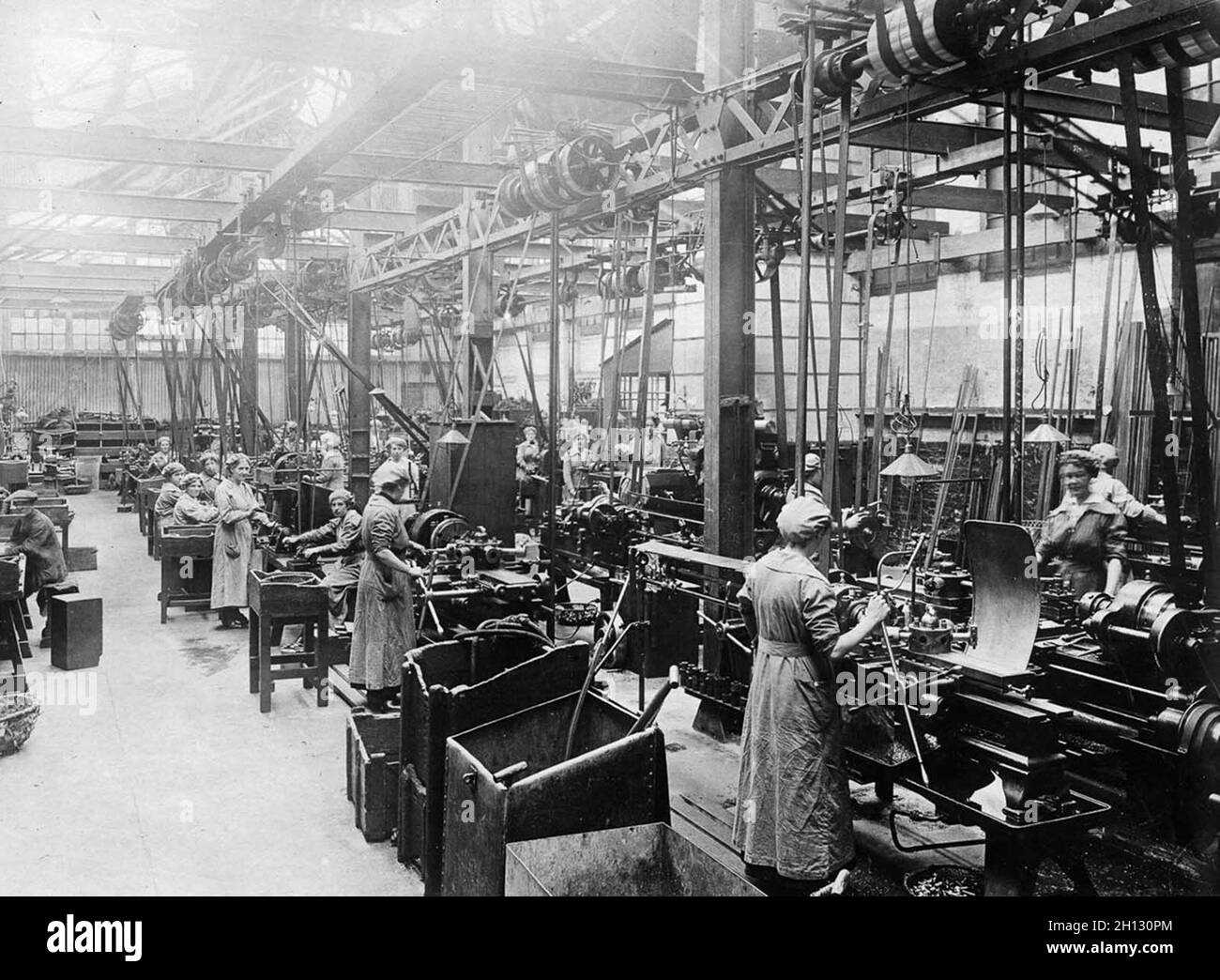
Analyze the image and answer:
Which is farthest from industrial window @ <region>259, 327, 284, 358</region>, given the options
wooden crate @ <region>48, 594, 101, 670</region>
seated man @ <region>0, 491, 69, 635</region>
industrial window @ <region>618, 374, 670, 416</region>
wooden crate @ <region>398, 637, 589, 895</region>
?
wooden crate @ <region>398, 637, 589, 895</region>

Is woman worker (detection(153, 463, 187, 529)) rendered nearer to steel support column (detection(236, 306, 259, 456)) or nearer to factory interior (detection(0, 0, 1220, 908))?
factory interior (detection(0, 0, 1220, 908))

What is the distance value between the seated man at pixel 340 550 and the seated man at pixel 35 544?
79.8 inches

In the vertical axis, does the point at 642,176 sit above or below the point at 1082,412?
above

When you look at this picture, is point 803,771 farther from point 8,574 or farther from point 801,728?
point 8,574

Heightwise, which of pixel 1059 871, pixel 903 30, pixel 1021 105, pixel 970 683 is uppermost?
pixel 903 30

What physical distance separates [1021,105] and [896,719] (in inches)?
108

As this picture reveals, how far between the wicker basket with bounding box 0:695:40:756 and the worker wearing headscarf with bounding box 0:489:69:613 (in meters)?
2.58

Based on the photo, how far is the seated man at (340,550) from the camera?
27.4 feet

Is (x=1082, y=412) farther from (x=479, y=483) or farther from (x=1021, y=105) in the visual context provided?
(x=1021, y=105)

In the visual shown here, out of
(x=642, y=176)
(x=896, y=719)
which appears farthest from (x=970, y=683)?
(x=642, y=176)

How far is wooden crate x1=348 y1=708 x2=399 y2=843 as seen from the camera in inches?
204

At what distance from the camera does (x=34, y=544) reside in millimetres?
9000

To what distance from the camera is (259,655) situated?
7.68 metres

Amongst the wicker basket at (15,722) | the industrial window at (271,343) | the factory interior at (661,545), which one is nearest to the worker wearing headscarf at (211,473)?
the factory interior at (661,545)
